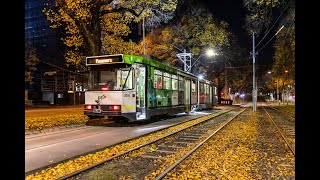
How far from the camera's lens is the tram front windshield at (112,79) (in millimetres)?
14020

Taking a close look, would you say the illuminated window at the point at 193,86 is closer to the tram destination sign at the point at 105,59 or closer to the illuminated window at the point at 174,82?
the illuminated window at the point at 174,82

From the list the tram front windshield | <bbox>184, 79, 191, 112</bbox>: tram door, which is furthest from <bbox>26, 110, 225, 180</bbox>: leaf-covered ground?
<bbox>184, 79, 191, 112</bbox>: tram door

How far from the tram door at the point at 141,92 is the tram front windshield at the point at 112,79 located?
478mm

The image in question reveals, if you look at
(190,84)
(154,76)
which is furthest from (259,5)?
(190,84)

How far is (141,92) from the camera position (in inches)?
578

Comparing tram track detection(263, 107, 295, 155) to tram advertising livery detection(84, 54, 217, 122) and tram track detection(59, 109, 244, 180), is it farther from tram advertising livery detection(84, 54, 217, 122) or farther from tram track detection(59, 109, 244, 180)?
tram advertising livery detection(84, 54, 217, 122)

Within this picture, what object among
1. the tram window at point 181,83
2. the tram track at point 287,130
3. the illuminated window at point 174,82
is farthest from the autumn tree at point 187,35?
the tram track at point 287,130

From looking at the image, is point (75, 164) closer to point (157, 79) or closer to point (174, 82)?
point (157, 79)

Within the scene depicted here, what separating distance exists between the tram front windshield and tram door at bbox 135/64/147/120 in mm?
478

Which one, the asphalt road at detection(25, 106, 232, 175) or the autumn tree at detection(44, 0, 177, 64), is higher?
the autumn tree at detection(44, 0, 177, 64)

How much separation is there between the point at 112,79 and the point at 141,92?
1.69 metres

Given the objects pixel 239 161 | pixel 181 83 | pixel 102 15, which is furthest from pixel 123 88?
pixel 181 83

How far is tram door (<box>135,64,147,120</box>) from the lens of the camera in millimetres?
14378
